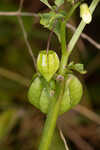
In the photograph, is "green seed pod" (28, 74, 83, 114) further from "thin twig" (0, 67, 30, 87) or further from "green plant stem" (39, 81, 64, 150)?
"thin twig" (0, 67, 30, 87)

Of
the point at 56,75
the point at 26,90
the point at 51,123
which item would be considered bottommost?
the point at 51,123

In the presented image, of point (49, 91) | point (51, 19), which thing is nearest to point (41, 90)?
point (49, 91)

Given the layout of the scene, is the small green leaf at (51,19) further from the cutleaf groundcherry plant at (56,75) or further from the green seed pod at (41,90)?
the green seed pod at (41,90)

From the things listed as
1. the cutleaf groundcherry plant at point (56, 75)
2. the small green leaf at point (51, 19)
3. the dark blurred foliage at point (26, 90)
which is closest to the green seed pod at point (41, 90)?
the cutleaf groundcherry plant at point (56, 75)

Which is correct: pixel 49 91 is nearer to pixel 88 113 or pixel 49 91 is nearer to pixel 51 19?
pixel 51 19

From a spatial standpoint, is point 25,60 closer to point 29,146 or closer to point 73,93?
point 29,146

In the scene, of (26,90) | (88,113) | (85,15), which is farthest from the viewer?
(26,90)
